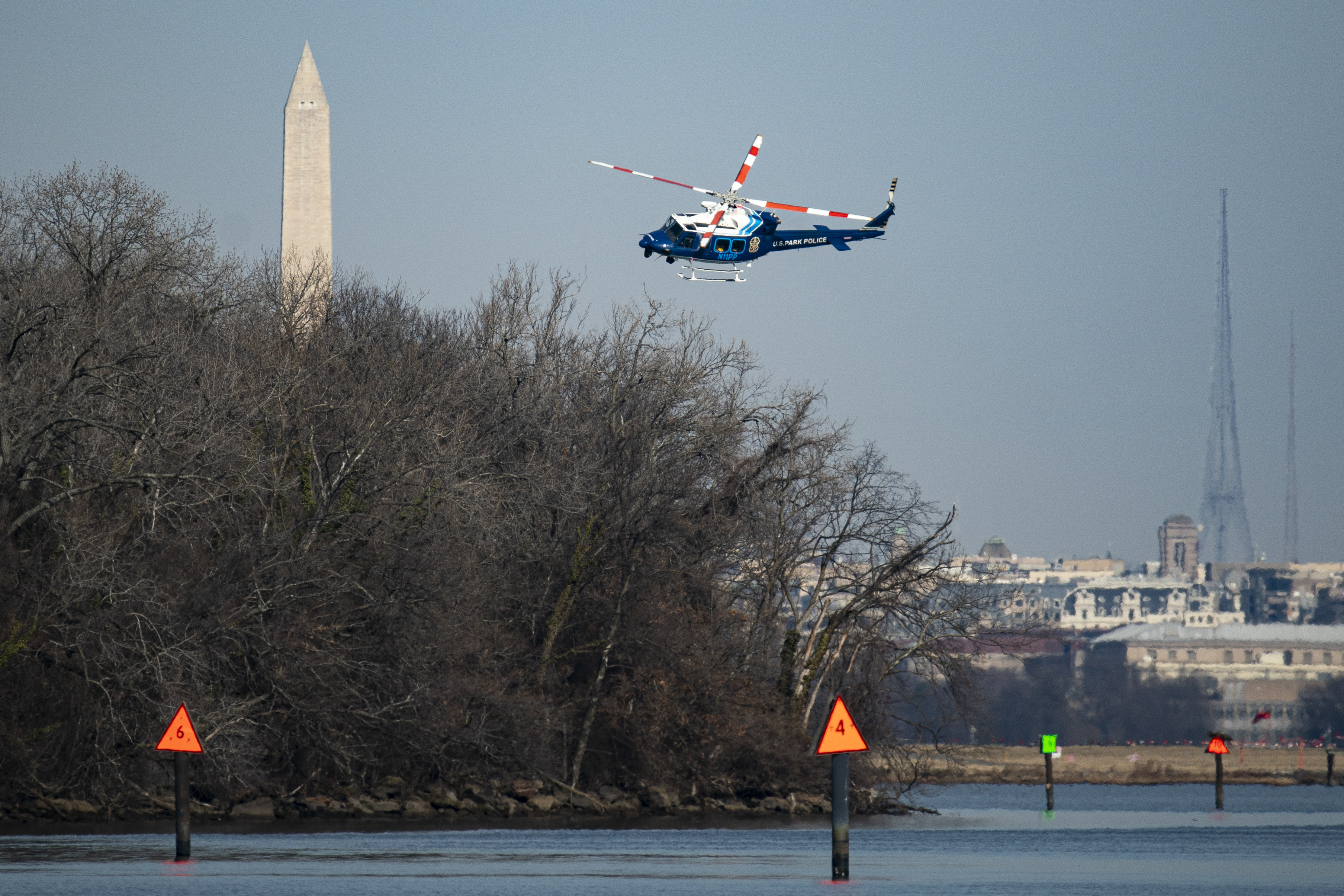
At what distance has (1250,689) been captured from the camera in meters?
177

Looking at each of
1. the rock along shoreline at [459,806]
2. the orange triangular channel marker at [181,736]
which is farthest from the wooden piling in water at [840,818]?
the rock along shoreline at [459,806]

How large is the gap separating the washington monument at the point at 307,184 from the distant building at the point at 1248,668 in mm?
110281

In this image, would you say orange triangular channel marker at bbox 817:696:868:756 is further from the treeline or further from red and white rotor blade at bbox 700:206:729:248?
red and white rotor blade at bbox 700:206:729:248

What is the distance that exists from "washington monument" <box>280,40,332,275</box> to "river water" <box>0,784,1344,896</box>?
91.9 feet

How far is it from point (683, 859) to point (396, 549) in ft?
48.6

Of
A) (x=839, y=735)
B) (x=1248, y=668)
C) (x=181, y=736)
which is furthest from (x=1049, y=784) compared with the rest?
(x=1248, y=668)

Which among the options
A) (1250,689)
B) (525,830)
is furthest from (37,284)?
(1250,689)

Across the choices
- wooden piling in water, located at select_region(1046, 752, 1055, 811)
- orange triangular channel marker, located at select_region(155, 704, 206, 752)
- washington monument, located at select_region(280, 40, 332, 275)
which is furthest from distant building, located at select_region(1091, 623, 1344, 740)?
orange triangular channel marker, located at select_region(155, 704, 206, 752)

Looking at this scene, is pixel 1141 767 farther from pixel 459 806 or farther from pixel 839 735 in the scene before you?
pixel 839 735

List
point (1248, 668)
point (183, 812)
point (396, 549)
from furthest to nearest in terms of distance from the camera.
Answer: point (1248, 668), point (396, 549), point (183, 812)

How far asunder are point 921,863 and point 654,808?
61.8ft

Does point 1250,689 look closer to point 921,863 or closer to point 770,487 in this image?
point 770,487

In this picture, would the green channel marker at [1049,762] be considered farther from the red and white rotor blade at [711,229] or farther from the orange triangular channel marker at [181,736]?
the orange triangular channel marker at [181,736]

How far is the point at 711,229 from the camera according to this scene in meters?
44.0
